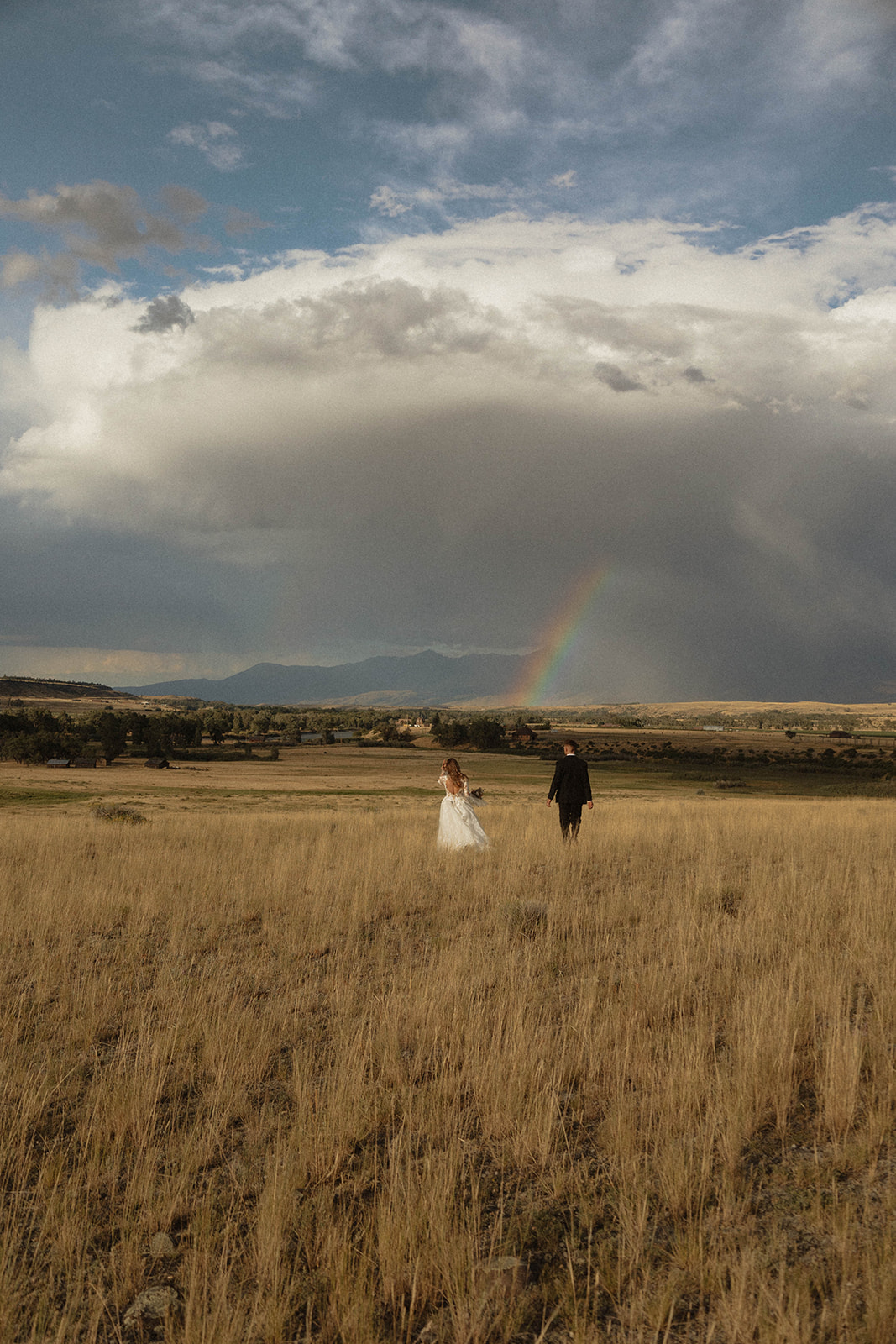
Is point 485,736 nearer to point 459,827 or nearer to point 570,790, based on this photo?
point 570,790

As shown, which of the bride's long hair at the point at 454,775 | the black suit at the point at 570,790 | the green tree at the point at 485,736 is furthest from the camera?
the green tree at the point at 485,736

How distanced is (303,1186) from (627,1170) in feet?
5.63

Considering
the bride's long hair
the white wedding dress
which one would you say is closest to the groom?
the white wedding dress

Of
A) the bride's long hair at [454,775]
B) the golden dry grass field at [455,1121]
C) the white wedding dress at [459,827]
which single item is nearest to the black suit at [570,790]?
the white wedding dress at [459,827]

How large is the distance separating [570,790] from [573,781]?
0.24 meters

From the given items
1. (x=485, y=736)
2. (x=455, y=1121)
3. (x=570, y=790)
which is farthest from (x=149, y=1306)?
(x=485, y=736)

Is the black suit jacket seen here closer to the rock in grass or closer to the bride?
the bride

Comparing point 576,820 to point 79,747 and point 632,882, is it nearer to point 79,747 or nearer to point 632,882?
point 632,882

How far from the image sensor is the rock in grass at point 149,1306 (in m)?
3.62

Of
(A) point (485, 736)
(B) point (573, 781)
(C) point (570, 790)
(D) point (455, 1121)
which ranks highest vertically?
(B) point (573, 781)

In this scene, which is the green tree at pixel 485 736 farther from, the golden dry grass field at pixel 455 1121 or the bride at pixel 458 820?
the golden dry grass field at pixel 455 1121

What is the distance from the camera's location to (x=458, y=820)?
645 inches

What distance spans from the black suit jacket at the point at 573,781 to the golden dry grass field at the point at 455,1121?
5681 mm

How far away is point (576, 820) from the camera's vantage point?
675 inches
